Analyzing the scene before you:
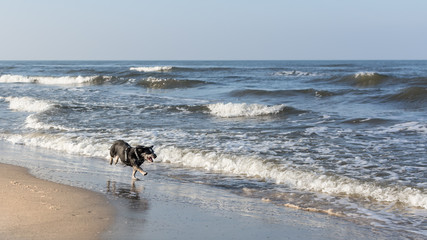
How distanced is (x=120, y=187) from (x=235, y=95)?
50.8 ft

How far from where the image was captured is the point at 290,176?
754cm

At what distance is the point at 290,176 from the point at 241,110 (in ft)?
28.1

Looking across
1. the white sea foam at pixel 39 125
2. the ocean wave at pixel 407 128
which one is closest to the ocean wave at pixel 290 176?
the white sea foam at pixel 39 125

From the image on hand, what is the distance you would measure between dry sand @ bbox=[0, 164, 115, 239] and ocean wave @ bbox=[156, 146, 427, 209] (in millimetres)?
2684

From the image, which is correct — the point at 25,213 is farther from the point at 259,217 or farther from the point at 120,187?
the point at 259,217

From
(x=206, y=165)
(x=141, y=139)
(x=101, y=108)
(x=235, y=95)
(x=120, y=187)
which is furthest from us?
(x=235, y=95)

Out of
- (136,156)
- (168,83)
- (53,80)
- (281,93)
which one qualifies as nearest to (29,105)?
(281,93)

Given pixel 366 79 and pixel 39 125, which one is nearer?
pixel 39 125

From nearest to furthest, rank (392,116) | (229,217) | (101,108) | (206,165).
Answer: (229,217)
(206,165)
(392,116)
(101,108)

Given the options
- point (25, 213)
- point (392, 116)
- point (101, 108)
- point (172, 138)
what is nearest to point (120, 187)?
point (25, 213)

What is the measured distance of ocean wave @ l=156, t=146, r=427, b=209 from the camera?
6.44 metres

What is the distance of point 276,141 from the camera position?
33.5ft

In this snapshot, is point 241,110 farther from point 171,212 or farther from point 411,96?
point 171,212

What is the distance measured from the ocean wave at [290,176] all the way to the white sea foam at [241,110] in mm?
6201
